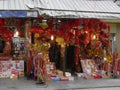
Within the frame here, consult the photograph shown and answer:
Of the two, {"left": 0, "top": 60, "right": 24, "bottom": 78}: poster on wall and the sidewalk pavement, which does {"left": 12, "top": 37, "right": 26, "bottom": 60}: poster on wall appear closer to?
{"left": 0, "top": 60, "right": 24, "bottom": 78}: poster on wall

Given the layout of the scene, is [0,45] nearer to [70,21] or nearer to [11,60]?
[11,60]

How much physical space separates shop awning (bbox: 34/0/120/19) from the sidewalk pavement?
3181 mm

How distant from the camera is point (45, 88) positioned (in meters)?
15.0

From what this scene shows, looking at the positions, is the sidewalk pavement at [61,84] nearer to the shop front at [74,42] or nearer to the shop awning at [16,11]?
the shop front at [74,42]

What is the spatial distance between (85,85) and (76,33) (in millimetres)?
3946

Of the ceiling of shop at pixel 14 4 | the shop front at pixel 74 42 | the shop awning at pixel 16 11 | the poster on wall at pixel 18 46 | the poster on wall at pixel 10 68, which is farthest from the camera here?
the poster on wall at pixel 18 46

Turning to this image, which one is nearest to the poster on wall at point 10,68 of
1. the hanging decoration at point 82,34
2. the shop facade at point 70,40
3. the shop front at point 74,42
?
the shop facade at point 70,40

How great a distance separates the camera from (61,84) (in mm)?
16031

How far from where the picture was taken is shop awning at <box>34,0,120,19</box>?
53.3 ft

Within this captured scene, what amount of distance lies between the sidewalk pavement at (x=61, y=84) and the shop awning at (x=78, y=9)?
125 inches

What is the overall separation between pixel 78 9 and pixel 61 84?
154 inches

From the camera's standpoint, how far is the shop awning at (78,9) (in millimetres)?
16234

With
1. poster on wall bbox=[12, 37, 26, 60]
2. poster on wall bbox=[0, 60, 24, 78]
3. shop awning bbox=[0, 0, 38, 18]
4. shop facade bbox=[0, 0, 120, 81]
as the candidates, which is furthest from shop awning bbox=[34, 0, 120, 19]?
poster on wall bbox=[0, 60, 24, 78]

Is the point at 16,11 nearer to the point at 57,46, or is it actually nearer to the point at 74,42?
the point at 74,42
